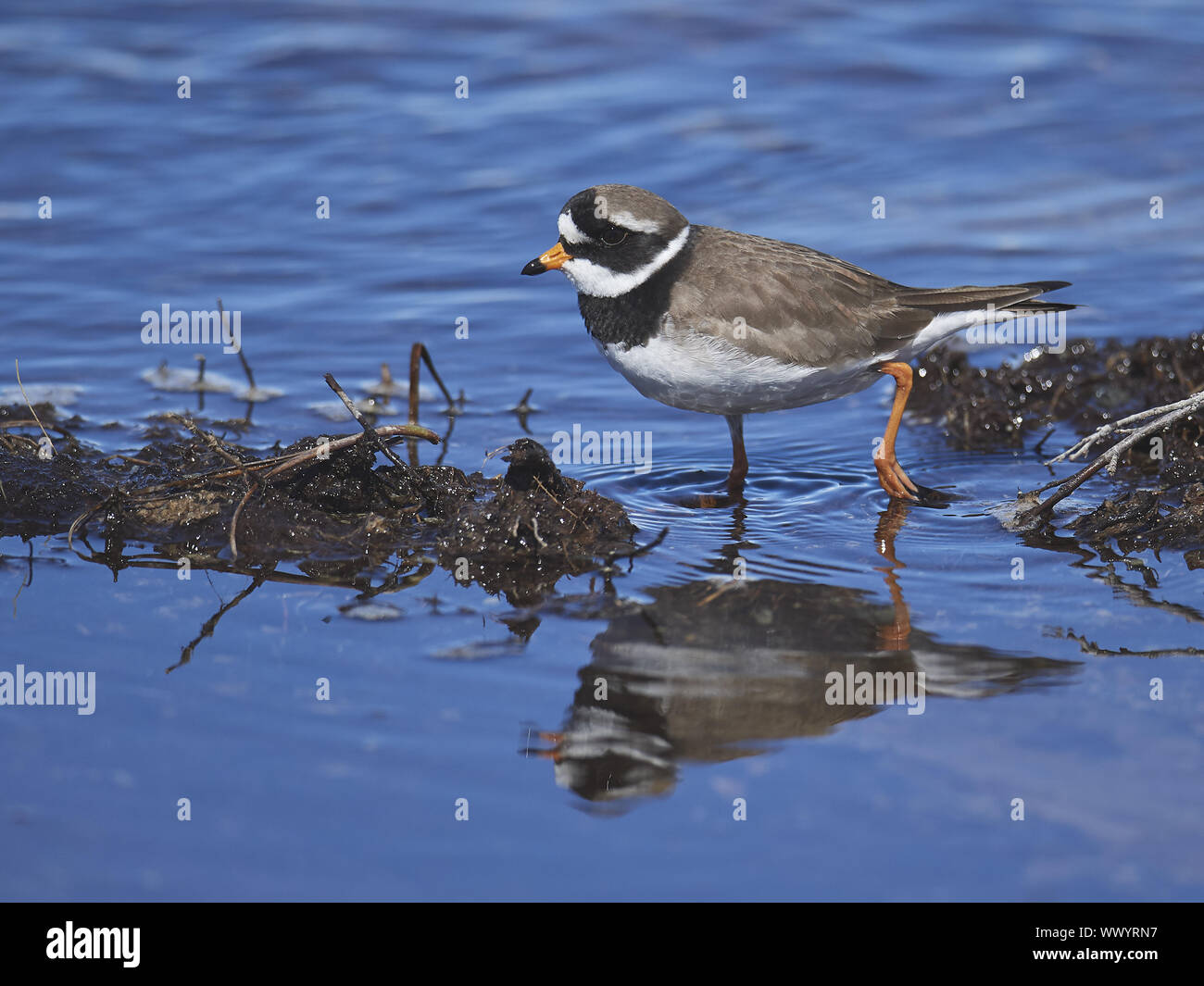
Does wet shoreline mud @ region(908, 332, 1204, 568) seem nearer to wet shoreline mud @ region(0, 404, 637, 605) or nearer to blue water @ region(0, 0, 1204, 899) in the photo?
blue water @ region(0, 0, 1204, 899)

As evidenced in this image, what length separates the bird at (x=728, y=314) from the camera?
24.7ft

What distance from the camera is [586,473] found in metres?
8.48

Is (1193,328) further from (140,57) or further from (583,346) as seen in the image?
(140,57)

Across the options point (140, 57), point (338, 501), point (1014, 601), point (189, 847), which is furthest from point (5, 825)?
point (140, 57)

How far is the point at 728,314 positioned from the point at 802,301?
1.89ft

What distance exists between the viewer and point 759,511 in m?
7.79

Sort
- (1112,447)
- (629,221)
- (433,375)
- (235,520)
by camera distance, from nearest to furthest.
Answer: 1. (235,520)
2. (1112,447)
3. (629,221)
4. (433,375)

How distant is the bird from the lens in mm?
7520

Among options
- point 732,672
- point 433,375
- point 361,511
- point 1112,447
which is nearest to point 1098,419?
point 1112,447

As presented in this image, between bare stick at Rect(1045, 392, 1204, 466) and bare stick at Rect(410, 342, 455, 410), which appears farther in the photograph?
bare stick at Rect(410, 342, 455, 410)

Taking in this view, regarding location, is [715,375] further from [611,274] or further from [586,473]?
[586,473]

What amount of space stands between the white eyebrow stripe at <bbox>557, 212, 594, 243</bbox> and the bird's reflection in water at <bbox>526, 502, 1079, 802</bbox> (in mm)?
2407

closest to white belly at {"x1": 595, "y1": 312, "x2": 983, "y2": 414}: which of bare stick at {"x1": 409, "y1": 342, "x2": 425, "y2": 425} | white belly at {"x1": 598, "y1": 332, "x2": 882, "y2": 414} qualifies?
white belly at {"x1": 598, "y1": 332, "x2": 882, "y2": 414}

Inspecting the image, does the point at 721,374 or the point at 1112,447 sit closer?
the point at 1112,447
